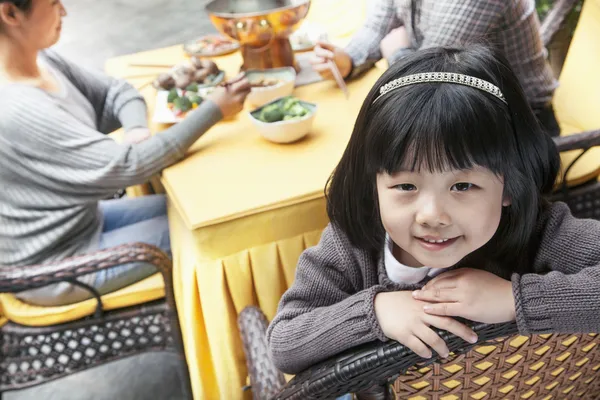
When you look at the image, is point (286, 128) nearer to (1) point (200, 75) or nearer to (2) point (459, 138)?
(1) point (200, 75)

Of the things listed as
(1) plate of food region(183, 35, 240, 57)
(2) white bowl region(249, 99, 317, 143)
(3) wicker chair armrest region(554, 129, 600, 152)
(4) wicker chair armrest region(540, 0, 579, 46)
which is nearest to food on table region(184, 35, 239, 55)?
(1) plate of food region(183, 35, 240, 57)

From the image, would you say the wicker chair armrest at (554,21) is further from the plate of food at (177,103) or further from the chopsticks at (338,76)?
the plate of food at (177,103)

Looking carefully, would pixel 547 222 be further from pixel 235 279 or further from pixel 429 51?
pixel 235 279

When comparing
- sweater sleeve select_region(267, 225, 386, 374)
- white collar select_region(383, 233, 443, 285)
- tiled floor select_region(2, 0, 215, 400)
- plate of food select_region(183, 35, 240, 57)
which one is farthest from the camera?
tiled floor select_region(2, 0, 215, 400)

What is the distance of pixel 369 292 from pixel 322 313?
91 mm

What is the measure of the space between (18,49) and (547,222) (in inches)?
47.9

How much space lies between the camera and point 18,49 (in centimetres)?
125

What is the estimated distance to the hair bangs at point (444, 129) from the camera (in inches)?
23.6

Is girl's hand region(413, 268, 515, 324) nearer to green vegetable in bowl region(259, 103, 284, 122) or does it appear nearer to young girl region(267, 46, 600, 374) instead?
young girl region(267, 46, 600, 374)

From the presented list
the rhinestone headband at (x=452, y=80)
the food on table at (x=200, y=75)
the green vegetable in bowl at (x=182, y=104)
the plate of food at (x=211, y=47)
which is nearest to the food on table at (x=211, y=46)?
the plate of food at (x=211, y=47)

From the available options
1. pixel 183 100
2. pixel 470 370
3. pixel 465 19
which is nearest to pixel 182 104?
pixel 183 100

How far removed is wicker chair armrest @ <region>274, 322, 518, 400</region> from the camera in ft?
1.87

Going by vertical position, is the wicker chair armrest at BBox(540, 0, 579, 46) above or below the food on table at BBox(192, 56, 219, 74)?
above

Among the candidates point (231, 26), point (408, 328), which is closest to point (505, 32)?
point (231, 26)
